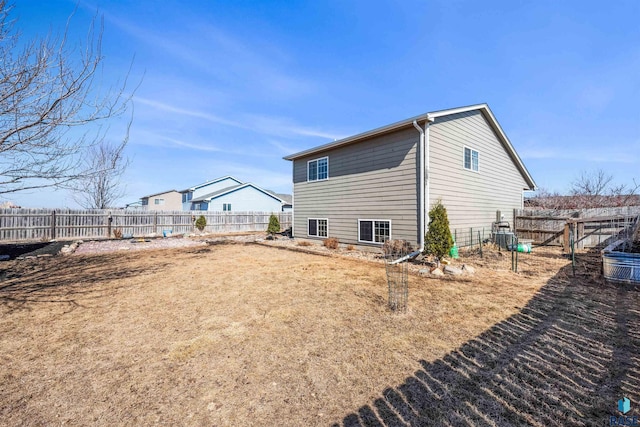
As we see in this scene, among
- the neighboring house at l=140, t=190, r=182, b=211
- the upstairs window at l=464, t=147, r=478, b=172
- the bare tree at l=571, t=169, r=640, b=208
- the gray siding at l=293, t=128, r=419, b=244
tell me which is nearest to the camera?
the gray siding at l=293, t=128, r=419, b=244

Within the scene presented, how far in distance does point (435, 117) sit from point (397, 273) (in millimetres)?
5791

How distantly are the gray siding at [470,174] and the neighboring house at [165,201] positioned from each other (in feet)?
113

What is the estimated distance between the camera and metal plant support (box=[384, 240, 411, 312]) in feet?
15.5

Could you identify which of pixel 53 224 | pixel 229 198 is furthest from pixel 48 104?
pixel 229 198

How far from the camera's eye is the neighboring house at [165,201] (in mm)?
36088

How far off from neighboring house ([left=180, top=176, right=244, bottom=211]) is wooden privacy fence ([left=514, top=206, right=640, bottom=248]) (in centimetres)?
2877

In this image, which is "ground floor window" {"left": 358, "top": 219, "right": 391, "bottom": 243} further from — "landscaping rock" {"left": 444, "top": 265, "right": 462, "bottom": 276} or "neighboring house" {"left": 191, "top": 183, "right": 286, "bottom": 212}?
"neighboring house" {"left": 191, "top": 183, "right": 286, "bottom": 212}

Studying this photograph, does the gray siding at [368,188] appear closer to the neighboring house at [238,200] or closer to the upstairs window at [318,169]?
the upstairs window at [318,169]

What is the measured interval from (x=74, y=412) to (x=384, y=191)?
967 centimetres

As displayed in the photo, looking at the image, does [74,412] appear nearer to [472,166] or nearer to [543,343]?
[543,343]

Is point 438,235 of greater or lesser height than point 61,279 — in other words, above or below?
above

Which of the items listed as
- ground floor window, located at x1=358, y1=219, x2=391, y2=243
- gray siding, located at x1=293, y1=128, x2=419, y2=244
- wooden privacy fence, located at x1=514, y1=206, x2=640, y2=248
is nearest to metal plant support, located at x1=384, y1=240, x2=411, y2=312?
gray siding, located at x1=293, y1=128, x2=419, y2=244

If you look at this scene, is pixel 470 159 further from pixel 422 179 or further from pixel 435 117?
pixel 422 179

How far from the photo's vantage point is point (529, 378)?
8.68ft
